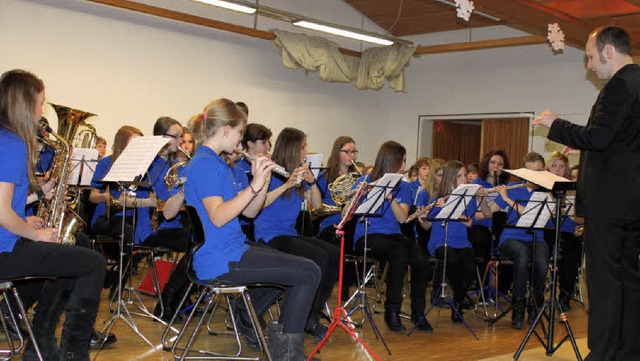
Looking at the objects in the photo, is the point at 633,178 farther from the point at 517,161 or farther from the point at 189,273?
the point at 517,161

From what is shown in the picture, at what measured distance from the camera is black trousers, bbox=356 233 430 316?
17.9 feet

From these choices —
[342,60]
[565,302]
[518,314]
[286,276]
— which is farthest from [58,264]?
[342,60]

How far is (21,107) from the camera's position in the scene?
11.0 ft

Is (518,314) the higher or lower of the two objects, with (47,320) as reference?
lower

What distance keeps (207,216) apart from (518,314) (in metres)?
3.45

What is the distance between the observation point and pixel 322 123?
1212 cm

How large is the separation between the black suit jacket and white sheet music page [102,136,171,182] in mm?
2324

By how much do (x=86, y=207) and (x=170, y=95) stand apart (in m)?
4.41

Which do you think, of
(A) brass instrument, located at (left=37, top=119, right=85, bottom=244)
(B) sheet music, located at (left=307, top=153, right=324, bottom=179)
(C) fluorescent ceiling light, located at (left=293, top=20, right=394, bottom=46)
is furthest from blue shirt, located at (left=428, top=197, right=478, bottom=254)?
(C) fluorescent ceiling light, located at (left=293, top=20, right=394, bottom=46)

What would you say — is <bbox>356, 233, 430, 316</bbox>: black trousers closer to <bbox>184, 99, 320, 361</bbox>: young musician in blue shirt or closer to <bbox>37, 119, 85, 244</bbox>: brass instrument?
<bbox>184, 99, 320, 361</bbox>: young musician in blue shirt

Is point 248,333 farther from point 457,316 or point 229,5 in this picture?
point 229,5

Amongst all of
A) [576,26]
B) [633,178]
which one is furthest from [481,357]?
[576,26]

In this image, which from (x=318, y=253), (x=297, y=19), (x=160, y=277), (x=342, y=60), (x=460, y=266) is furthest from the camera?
(x=342, y=60)

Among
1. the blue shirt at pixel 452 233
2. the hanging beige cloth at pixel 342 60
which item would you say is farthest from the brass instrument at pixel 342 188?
the hanging beige cloth at pixel 342 60
